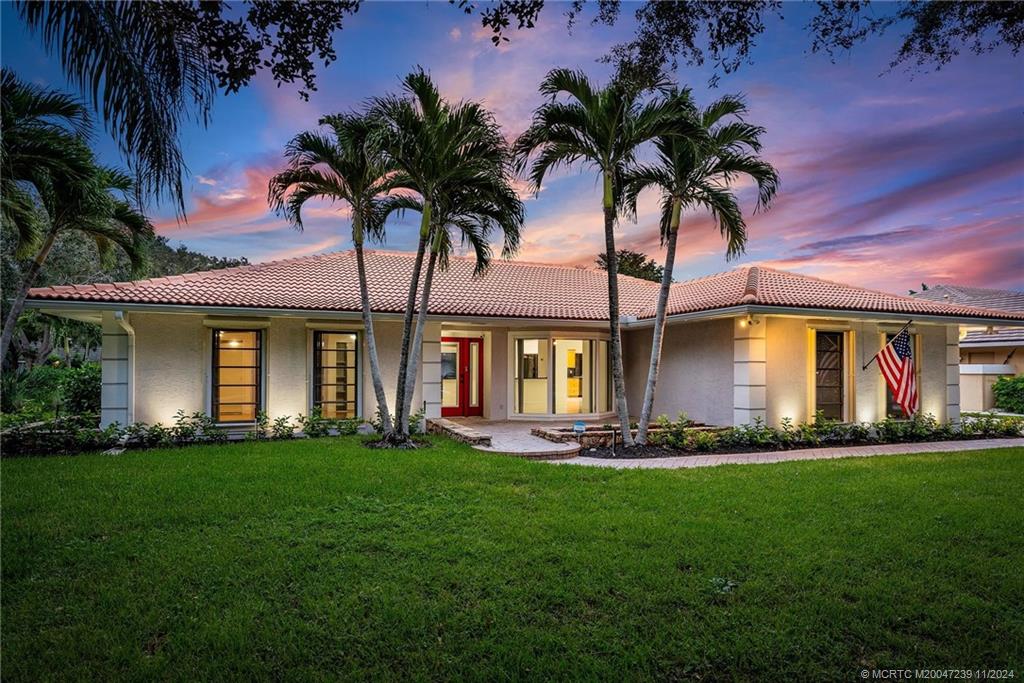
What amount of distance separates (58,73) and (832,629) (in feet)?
19.8

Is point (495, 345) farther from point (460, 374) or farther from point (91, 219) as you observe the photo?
point (91, 219)

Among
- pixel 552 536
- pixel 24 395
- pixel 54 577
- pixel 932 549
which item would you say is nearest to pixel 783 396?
pixel 932 549

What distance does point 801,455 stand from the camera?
10.2 m

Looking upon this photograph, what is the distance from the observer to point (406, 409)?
10555mm

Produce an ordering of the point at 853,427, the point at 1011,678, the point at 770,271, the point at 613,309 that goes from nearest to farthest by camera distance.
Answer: the point at 1011,678 → the point at 613,309 → the point at 853,427 → the point at 770,271

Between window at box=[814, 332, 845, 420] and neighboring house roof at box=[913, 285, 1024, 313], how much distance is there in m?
19.9

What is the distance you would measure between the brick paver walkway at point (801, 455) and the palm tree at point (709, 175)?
3.92 feet

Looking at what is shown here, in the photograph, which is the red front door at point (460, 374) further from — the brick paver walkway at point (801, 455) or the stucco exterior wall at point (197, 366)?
the brick paver walkway at point (801, 455)

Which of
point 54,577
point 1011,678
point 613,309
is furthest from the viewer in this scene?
point 613,309

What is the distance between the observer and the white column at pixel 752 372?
1166 centimetres

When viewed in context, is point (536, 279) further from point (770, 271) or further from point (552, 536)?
point (552, 536)

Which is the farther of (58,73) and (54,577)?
(54,577)


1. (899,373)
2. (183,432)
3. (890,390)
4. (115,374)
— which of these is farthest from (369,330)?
(890,390)

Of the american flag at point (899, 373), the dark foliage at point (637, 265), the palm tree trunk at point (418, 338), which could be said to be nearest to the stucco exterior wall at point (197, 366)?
the palm tree trunk at point (418, 338)
